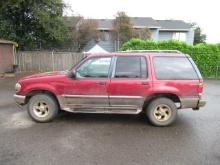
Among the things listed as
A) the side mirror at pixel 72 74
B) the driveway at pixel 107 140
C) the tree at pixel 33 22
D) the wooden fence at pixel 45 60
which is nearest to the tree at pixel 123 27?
the tree at pixel 33 22

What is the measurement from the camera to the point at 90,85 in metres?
6.41

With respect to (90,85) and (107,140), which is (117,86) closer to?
(90,85)

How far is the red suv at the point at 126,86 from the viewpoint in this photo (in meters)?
6.34

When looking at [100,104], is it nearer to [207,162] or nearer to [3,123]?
[3,123]

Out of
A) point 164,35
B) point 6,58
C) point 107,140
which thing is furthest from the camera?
point 164,35

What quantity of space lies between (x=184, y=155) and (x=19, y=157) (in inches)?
113

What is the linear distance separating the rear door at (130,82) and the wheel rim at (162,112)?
43 centimetres

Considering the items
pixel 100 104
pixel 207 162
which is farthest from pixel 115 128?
pixel 207 162

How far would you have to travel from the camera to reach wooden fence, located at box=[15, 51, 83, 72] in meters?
22.2

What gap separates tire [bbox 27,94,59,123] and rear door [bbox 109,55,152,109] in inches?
57.4

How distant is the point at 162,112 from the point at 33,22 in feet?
66.4

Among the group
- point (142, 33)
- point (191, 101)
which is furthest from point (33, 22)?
point (191, 101)

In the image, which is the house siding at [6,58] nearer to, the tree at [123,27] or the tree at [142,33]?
the tree at [123,27]

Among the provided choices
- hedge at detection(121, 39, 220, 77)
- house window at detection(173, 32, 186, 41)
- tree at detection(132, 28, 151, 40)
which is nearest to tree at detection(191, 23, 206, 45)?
house window at detection(173, 32, 186, 41)
